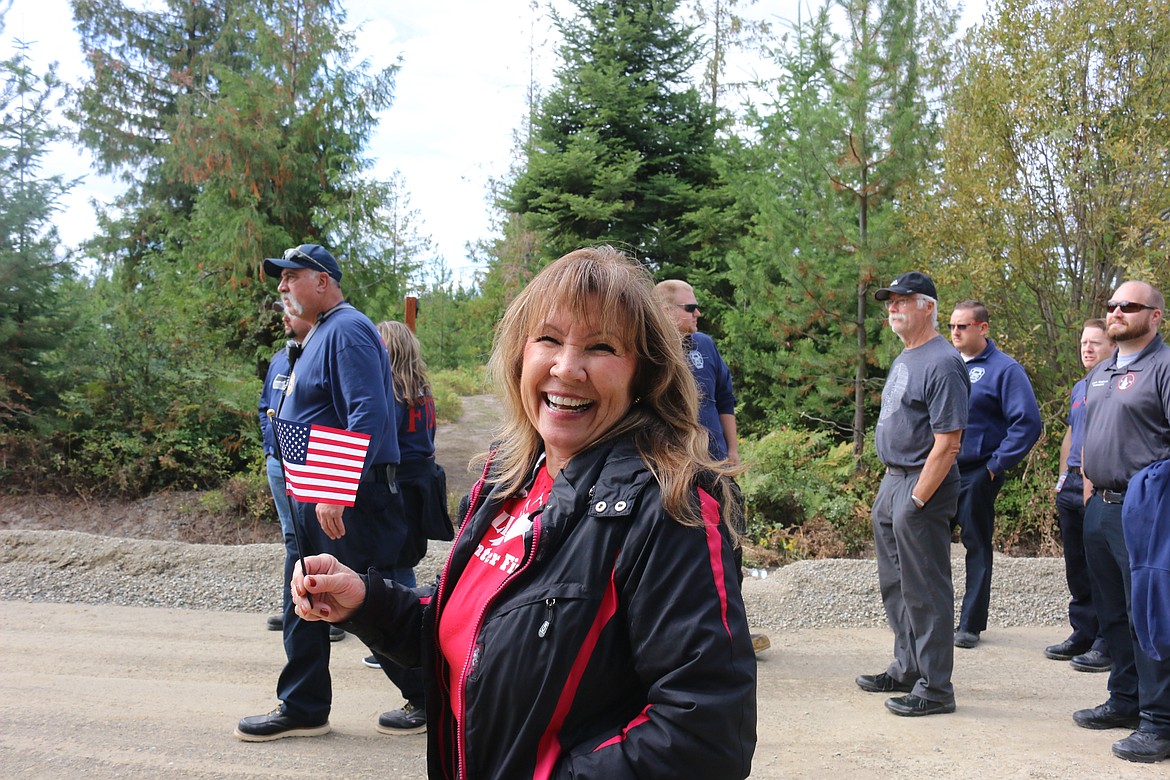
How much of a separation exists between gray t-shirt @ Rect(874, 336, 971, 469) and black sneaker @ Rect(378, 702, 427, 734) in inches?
123

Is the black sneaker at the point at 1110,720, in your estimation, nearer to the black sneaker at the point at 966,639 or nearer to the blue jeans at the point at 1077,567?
the blue jeans at the point at 1077,567

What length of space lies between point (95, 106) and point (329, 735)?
15.7m

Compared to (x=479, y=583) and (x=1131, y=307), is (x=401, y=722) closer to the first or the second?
(x=479, y=583)

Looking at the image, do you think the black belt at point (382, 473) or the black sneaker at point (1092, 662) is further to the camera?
the black sneaker at point (1092, 662)

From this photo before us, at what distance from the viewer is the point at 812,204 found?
12195 millimetres

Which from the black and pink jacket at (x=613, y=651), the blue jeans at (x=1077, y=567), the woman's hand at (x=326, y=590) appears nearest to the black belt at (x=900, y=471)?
the blue jeans at (x=1077, y=567)

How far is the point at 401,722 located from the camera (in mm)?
4723

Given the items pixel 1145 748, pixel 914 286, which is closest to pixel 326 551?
pixel 914 286

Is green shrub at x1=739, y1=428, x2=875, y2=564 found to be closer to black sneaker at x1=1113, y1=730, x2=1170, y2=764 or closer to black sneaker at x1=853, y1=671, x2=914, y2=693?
black sneaker at x1=853, y1=671, x2=914, y2=693

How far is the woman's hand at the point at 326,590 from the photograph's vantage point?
1.99 meters

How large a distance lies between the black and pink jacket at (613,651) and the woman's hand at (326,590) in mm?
431

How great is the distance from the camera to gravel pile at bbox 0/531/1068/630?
7344mm

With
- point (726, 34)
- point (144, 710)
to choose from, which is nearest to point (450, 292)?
point (726, 34)

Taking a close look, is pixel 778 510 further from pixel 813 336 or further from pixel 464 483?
pixel 464 483
